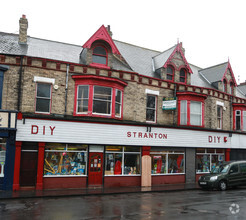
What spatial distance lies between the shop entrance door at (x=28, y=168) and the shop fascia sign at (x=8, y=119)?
184 centimetres

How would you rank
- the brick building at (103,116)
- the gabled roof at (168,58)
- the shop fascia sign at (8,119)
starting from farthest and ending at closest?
the gabled roof at (168,58)
the brick building at (103,116)
the shop fascia sign at (8,119)

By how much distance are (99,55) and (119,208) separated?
11.0m

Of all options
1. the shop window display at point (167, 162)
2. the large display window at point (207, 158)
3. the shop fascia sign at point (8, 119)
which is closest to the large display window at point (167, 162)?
the shop window display at point (167, 162)

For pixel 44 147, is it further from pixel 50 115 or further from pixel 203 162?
pixel 203 162

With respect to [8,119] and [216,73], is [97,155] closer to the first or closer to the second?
[8,119]

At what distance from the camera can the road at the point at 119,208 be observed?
9.40m

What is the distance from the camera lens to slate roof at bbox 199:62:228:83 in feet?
82.0

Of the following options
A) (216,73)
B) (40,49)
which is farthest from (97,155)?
(216,73)

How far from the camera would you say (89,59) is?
17.8m

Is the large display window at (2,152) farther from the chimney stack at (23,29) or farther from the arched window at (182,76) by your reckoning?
the arched window at (182,76)

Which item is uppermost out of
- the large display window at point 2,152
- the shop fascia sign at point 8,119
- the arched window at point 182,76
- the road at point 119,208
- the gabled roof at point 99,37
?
the gabled roof at point 99,37

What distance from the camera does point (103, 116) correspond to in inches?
676

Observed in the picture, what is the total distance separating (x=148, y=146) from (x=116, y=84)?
502 cm

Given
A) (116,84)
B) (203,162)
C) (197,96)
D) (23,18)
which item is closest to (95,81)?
(116,84)
